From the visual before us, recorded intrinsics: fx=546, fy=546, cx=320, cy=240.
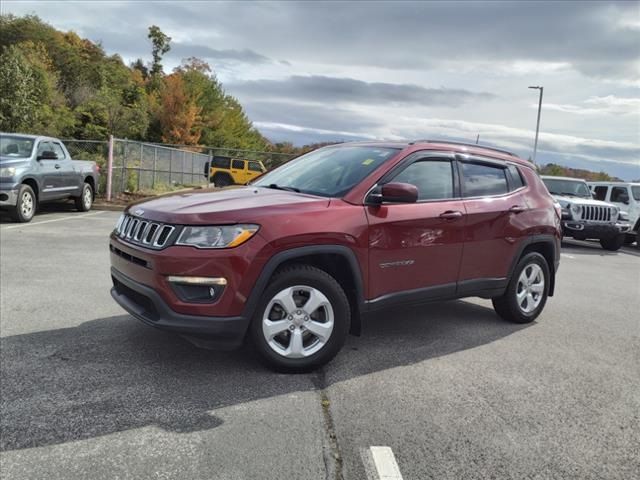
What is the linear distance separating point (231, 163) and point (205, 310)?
25.2 meters

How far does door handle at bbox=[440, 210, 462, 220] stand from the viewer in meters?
4.58

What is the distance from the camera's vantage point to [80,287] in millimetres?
6168

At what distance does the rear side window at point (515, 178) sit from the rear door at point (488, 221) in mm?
27

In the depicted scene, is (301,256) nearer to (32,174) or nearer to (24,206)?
(24,206)

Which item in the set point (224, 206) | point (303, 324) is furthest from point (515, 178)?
point (224, 206)

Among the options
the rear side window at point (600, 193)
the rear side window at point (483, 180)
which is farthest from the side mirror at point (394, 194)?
the rear side window at point (600, 193)

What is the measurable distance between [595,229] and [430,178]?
1068 centimetres

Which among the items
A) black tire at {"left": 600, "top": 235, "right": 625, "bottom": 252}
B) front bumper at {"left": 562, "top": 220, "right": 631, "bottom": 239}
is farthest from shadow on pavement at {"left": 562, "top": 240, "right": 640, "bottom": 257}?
front bumper at {"left": 562, "top": 220, "right": 631, "bottom": 239}

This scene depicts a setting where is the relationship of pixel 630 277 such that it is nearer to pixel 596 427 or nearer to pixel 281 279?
pixel 596 427

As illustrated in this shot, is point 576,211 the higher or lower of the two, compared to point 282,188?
lower

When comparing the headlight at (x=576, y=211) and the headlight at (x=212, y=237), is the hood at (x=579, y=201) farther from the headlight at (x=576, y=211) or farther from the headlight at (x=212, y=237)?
the headlight at (x=212, y=237)

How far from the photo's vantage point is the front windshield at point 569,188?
50.1 ft

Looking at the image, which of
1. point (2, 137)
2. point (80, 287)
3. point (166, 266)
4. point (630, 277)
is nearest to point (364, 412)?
point (166, 266)

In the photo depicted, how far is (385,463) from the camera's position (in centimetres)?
279
